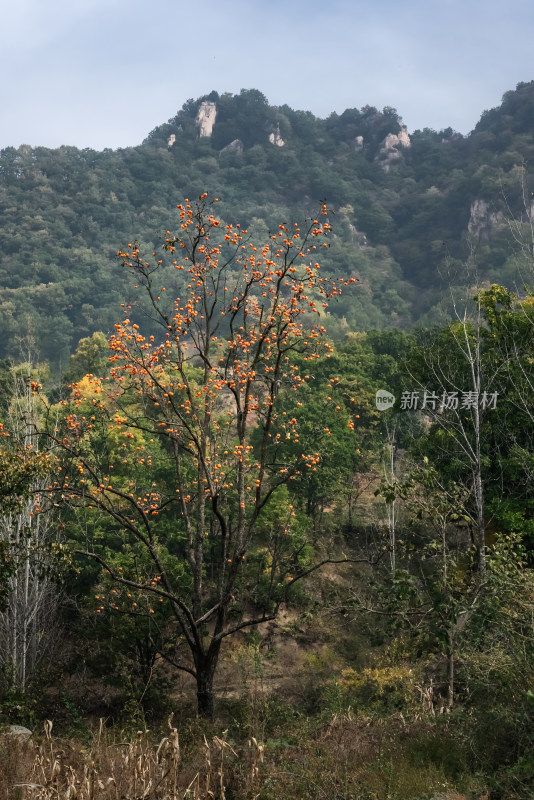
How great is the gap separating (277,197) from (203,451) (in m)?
103

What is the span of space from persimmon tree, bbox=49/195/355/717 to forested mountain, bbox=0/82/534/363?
48.8 metres

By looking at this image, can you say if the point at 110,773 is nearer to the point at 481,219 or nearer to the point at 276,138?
the point at 481,219

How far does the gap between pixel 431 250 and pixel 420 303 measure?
37.4 ft

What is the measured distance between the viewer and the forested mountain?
8144 centimetres

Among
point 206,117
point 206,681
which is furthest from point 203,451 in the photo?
point 206,117

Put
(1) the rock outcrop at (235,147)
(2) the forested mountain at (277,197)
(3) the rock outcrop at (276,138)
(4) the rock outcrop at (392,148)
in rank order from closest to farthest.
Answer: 1. (2) the forested mountain at (277,197)
2. (1) the rock outcrop at (235,147)
3. (3) the rock outcrop at (276,138)
4. (4) the rock outcrop at (392,148)

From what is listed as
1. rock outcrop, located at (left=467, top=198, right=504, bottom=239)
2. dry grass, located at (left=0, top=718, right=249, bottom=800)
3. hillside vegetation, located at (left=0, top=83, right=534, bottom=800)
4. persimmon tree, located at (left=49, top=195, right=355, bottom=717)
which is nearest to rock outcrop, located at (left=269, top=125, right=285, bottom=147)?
rock outcrop, located at (left=467, top=198, right=504, bottom=239)

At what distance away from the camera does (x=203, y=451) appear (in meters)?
10.4

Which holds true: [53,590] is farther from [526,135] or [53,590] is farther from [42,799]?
[526,135]

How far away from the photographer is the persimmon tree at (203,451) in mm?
9797

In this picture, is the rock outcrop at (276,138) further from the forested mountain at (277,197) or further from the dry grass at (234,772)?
the dry grass at (234,772)

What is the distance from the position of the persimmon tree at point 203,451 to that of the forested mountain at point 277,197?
160 feet

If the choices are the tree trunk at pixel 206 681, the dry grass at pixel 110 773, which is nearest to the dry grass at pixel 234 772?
the dry grass at pixel 110 773

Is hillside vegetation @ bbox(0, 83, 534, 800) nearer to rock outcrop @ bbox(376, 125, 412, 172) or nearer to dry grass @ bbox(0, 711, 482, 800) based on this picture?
dry grass @ bbox(0, 711, 482, 800)
